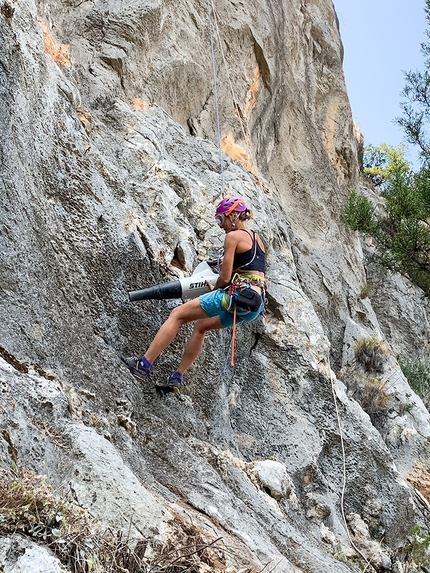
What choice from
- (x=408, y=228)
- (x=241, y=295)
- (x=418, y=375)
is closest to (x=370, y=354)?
(x=408, y=228)

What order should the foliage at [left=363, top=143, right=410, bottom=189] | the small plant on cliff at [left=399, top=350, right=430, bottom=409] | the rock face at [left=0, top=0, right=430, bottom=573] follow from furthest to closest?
the foliage at [left=363, top=143, right=410, bottom=189] → the small plant on cliff at [left=399, top=350, right=430, bottom=409] → the rock face at [left=0, top=0, right=430, bottom=573]

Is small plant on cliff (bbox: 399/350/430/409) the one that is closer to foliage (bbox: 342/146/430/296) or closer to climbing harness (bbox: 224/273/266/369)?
foliage (bbox: 342/146/430/296)

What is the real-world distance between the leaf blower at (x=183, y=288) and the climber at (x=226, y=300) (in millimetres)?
125

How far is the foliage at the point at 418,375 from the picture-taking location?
14.2 metres

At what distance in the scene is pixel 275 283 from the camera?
8.81 m

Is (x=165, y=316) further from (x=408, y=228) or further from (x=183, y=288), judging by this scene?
(x=408, y=228)

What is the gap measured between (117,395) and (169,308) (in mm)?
1409

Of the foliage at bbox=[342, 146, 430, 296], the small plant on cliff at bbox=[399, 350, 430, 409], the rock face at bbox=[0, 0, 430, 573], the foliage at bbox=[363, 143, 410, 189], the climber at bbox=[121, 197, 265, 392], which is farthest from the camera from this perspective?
the foliage at bbox=[363, 143, 410, 189]

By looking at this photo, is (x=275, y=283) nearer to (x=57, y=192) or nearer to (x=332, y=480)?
(x=332, y=480)

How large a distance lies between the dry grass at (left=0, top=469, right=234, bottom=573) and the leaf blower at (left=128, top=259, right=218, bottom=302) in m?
2.65

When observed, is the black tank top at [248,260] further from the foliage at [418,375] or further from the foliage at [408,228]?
the foliage at [418,375]

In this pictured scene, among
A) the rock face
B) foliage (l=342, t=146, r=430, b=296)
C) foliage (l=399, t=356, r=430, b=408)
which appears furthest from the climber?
foliage (l=399, t=356, r=430, b=408)

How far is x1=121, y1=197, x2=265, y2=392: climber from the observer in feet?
18.5

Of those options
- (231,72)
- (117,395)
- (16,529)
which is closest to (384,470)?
(117,395)
